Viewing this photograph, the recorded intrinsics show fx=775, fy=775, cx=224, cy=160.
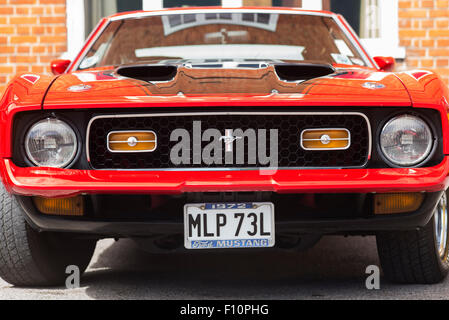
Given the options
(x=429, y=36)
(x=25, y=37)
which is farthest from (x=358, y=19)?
(x=25, y=37)

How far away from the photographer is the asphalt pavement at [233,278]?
11.2 ft

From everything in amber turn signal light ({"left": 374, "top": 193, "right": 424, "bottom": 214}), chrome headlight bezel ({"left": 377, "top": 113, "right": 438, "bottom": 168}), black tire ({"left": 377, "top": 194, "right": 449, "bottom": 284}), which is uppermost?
chrome headlight bezel ({"left": 377, "top": 113, "right": 438, "bottom": 168})

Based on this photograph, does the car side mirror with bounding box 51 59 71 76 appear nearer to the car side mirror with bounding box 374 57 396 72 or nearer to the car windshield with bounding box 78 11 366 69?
the car windshield with bounding box 78 11 366 69

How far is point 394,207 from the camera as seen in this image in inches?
124

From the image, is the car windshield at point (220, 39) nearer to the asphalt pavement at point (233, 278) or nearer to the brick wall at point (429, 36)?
the asphalt pavement at point (233, 278)

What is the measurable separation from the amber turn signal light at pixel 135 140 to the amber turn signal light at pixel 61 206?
27cm

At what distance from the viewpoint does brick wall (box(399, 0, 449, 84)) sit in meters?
8.25

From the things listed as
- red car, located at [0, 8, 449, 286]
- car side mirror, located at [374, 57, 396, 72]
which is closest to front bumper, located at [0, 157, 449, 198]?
red car, located at [0, 8, 449, 286]

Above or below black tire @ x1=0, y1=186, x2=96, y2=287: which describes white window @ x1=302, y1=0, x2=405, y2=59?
above

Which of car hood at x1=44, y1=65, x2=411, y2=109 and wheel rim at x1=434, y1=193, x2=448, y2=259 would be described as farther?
wheel rim at x1=434, y1=193, x2=448, y2=259

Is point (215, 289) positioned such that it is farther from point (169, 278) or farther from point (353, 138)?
point (353, 138)

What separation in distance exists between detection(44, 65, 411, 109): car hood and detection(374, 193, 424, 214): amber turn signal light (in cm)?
37

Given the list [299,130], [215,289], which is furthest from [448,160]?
[215,289]
